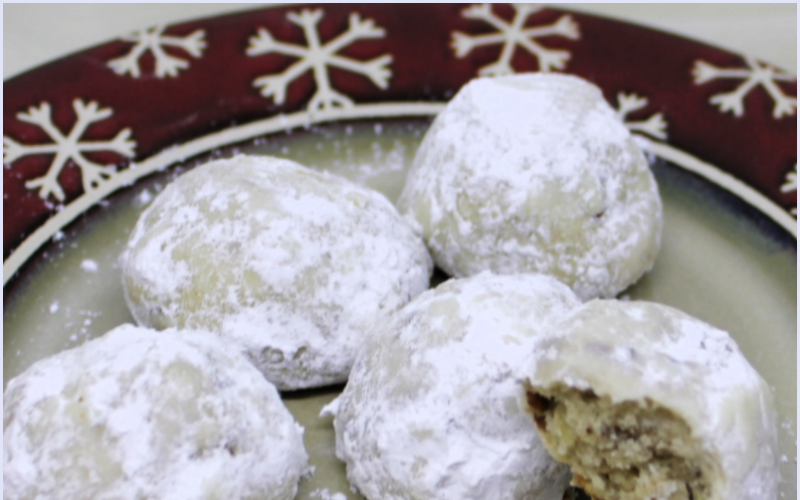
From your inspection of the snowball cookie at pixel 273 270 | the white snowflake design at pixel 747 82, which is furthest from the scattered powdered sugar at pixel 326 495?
the white snowflake design at pixel 747 82

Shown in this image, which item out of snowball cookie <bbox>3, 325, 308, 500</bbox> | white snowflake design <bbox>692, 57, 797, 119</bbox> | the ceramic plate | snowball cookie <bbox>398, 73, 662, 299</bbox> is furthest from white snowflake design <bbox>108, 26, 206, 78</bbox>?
white snowflake design <bbox>692, 57, 797, 119</bbox>

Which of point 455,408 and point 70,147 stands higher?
point 70,147

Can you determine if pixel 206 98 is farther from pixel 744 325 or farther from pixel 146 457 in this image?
pixel 744 325

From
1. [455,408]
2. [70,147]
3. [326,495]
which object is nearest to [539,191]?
[455,408]

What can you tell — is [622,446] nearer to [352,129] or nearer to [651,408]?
[651,408]

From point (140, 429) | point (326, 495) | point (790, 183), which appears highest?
point (140, 429)

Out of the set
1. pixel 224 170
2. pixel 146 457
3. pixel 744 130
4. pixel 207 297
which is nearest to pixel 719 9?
pixel 744 130
